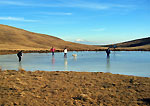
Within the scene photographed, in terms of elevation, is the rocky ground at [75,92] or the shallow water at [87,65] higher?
the shallow water at [87,65]

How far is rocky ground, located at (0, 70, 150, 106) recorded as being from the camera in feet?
22.7

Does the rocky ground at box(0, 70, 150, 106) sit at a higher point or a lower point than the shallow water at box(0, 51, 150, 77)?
lower

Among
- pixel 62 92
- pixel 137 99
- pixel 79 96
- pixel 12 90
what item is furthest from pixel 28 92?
pixel 137 99

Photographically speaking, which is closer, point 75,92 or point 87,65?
point 75,92

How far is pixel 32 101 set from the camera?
6953mm

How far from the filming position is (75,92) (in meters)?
8.05

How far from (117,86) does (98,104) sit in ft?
8.06

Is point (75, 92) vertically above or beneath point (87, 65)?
beneath

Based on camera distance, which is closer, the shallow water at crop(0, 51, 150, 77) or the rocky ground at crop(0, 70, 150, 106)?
the rocky ground at crop(0, 70, 150, 106)

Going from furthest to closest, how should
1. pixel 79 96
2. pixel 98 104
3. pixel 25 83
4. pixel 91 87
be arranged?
pixel 25 83, pixel 91 87, pixel 79 96, pixel 98 104

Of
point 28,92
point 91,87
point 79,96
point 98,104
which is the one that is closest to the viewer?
point 98,104

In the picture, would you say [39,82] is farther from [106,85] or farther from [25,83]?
[106,85]

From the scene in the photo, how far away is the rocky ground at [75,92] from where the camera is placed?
6918 millimetres

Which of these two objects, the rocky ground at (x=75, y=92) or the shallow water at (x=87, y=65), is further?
the shallow water at (x=87, y=65)
